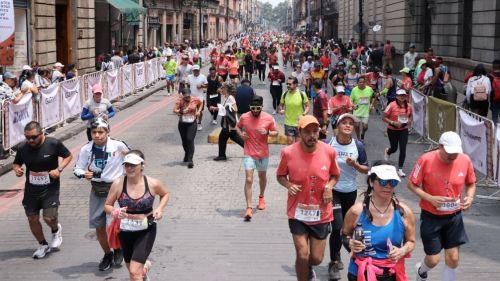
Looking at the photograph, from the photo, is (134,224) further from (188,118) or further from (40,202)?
(188,118)

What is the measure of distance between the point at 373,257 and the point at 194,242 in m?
3.87

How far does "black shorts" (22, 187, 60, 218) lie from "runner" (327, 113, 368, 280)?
3.42 metres

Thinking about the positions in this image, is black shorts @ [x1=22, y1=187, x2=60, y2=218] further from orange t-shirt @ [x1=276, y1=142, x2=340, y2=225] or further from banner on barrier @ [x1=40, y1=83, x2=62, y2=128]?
banner on barrier @ [x1=40, y1=83, x2=62, y2=128]

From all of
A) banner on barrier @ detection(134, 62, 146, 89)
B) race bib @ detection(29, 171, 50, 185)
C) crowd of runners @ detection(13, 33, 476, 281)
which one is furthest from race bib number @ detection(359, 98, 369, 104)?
banner on barrier @ detection(134, 62, 146, 89)

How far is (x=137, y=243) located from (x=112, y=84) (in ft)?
60.1

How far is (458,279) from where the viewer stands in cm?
727

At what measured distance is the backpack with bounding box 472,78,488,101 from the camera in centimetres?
1593

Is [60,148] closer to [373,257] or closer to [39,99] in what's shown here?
[373,257]

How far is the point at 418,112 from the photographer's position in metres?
17.0

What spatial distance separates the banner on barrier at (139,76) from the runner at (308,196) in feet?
74.6

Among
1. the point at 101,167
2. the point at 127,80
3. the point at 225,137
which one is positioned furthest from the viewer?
the point at 127,80

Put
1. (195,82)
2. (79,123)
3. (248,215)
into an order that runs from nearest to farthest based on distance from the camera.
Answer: (248,215) → (195,82) → (79,123)

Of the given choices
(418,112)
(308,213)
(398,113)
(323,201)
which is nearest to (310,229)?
(308,213)

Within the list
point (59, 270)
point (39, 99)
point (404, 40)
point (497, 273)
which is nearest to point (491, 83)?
point (497, 273)
